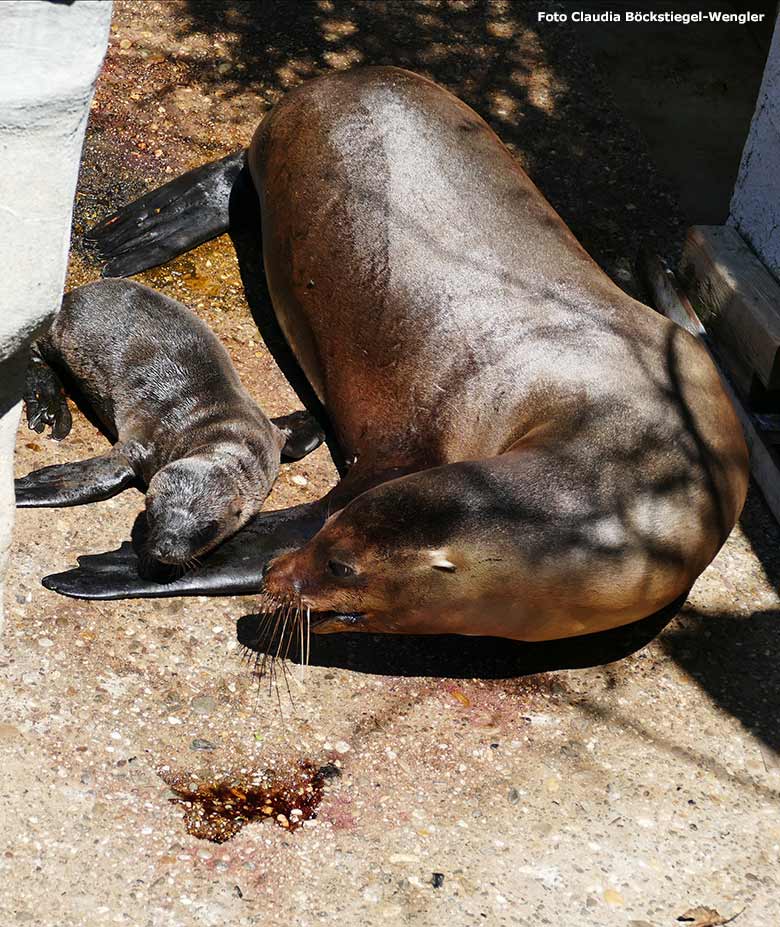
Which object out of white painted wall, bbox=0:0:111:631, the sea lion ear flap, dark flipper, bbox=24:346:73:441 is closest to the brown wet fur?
the sea lion ear flap

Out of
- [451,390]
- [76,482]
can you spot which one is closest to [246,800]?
[76,482]

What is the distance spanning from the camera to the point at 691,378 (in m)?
4.55

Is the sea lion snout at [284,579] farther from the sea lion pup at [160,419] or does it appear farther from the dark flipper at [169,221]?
the dark flipper at [169,221]

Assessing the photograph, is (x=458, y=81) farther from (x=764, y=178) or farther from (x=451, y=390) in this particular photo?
(x=451, y=390)

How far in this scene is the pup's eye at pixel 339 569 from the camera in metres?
3.91

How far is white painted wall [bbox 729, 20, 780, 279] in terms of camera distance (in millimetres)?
5551

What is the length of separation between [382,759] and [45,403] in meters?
1.99

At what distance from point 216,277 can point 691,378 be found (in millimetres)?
2249

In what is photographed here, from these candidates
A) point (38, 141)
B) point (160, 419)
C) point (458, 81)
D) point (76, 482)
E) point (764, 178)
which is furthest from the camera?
point (458, 81)

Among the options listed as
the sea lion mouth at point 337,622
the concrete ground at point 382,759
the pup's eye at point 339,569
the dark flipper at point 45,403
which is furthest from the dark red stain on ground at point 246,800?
the dark flipper at point 45,403

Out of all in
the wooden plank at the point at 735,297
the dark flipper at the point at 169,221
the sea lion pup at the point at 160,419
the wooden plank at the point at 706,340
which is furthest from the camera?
Answer: the dark flipper at the point at 169,221

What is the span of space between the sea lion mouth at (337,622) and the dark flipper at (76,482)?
3.23 feet

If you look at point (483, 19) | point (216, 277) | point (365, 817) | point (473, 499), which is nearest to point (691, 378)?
point (473, 499)

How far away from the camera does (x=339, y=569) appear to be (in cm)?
393
